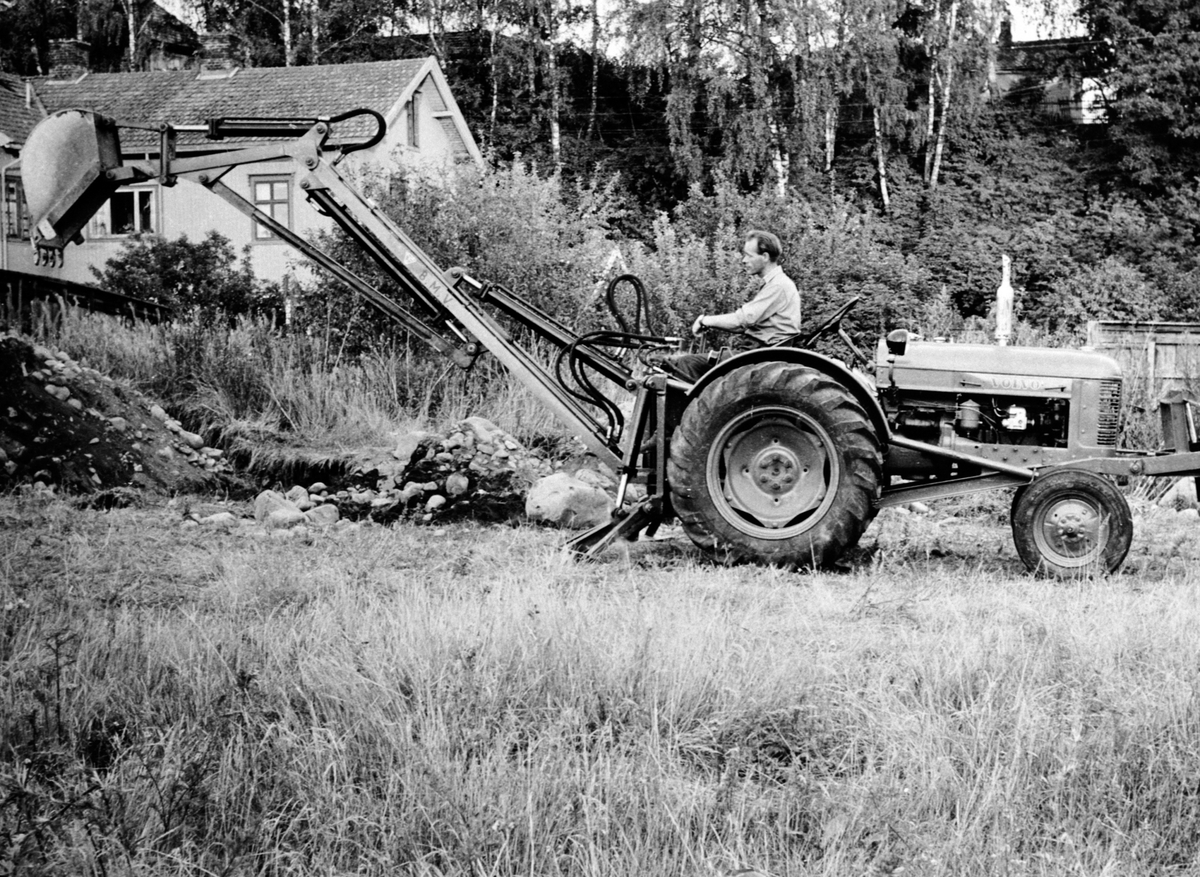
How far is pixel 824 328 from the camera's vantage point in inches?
295

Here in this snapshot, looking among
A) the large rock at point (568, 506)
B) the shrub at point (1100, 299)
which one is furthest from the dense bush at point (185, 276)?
the shrub at point (1100, 299)

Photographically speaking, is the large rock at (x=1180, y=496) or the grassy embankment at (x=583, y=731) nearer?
the grassy embankment at (x=583, y=731)

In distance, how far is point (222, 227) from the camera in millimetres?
32031

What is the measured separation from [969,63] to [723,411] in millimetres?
28827

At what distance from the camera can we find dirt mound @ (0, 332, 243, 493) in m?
9.92

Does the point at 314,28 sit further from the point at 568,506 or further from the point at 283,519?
the point at 283,519

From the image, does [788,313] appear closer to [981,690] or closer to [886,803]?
[981,690]

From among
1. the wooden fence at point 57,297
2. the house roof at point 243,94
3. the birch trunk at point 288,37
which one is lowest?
the wooden fence at point 57,297

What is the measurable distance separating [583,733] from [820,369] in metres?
4.01

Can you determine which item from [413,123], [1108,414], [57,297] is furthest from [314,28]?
[1108,414]

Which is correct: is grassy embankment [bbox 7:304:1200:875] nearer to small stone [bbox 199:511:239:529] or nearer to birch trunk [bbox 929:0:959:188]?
small stone [bbox 199:511:239:529]

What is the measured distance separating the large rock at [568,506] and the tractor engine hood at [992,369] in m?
2.46

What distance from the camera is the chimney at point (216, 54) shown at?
3441 centimetres

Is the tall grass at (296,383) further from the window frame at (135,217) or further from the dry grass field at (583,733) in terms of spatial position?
the window frame at (135,217)
